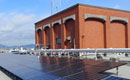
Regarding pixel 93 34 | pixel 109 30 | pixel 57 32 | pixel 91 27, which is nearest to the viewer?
pixel 91 27

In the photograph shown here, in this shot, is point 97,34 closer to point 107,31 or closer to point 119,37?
point 107,31

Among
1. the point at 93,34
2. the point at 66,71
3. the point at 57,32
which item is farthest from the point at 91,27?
the point at 66,71

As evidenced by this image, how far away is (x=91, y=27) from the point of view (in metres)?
28.0

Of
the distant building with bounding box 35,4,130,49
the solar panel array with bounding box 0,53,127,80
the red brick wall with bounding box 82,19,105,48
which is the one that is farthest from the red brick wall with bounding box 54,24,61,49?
the solar panel array with bounding box 0,53,127,80

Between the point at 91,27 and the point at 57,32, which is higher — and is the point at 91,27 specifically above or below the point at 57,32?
above

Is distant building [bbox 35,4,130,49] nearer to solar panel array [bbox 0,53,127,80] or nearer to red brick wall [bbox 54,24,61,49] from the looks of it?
red brick wall [bbox 54,24,61,49]

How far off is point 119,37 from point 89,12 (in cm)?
956

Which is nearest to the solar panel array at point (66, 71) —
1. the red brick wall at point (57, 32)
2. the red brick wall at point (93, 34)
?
the red brick wall at point (93, 34)

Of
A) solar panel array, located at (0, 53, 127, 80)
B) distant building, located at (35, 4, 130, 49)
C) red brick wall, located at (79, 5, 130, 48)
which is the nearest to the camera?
solar panel array, located at (0, 53, 127, 80)

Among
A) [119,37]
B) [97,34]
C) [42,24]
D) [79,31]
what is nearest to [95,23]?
[97,34]

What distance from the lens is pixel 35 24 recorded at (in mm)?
47062

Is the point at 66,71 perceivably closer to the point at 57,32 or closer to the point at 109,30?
the point at 109,30

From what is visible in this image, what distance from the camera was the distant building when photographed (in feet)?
88.4

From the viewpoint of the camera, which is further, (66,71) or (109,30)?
(109,30)
